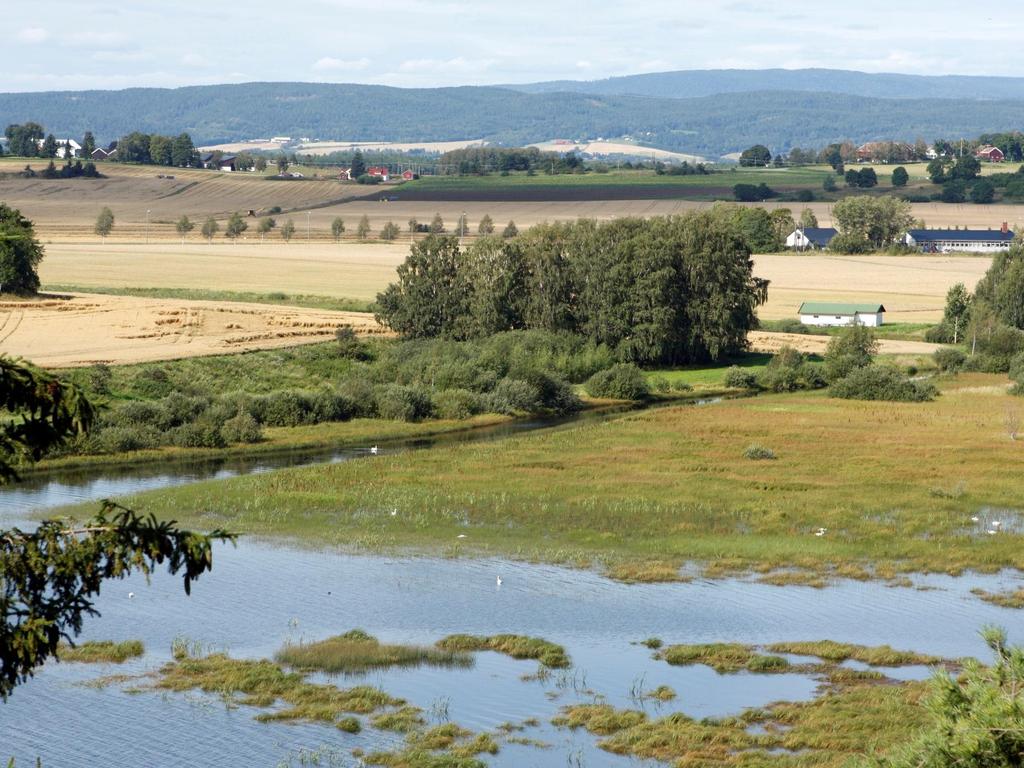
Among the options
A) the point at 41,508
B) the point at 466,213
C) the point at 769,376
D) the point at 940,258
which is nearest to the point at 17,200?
the point at 466,213

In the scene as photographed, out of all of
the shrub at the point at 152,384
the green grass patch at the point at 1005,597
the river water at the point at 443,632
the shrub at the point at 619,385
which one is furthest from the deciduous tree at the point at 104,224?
the green grass patch at the point at 1005,597

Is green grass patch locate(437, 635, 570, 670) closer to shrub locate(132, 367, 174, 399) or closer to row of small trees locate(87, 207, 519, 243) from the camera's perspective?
shrub locate(132, 367, 174, 399)

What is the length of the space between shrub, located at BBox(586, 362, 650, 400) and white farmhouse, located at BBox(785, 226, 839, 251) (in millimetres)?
77379

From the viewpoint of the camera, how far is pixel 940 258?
136 m

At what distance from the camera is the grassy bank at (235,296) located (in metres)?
91.3

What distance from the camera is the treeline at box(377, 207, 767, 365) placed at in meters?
76.2

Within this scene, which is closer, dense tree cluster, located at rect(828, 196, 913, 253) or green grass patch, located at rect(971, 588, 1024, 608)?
green grass patch, located at rect(971, 588, 1024, 608)

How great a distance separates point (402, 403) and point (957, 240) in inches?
3802

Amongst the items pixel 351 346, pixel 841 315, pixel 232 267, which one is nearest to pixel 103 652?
pixel 351 346

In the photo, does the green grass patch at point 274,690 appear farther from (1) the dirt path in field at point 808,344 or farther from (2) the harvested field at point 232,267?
(2) the harvested field at point 232,267

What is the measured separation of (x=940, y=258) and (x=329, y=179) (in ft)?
286

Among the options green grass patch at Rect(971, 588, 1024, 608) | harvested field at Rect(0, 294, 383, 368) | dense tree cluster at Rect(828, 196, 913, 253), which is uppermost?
dense tree cluster at Rect(828, 196, 913, 253)

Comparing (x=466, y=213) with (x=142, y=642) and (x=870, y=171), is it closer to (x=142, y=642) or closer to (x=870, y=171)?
(x=870, y=171)

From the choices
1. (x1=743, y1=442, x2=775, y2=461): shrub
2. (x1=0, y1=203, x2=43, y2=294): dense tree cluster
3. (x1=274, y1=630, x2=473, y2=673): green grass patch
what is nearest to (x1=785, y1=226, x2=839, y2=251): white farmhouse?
(x1=0, y1=203, x2=43, y2=294): dense tree cluster
